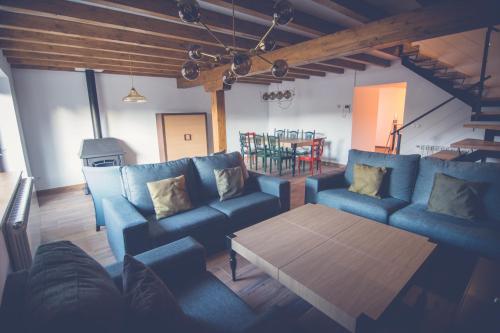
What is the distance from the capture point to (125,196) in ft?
8.87

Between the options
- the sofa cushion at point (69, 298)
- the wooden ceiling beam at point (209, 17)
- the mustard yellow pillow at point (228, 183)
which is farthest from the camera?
the mustard yellow pillow at point (228, 183)

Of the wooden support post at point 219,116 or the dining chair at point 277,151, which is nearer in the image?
the wooden support post at point 219,116

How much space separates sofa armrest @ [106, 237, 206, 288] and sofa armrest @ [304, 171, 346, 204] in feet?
6.34

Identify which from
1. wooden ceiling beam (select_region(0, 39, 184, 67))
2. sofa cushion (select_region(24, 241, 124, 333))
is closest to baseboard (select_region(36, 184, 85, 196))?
wooden ceiling beam (select_region(0, 39, 184, 67))

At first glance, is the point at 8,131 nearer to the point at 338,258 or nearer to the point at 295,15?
the point at 295,15

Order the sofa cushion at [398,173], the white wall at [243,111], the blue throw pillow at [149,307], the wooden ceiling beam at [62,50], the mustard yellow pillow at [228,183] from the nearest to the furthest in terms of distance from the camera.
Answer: the blue throw pillow at [149,307]
the sofa cushion at [398,173]
the mustard yellow pillow at [228,183]
the wooden ceiling beam at [62,50]
the white wall at [243,111]

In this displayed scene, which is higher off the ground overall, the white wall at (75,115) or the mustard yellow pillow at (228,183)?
the white wall at (75,115)

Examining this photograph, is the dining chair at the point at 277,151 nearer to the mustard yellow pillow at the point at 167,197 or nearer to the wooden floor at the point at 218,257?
the wooden floor at the point at 218,257

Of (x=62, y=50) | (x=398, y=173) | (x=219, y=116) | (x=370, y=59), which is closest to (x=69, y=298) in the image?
(x=398, y=173)

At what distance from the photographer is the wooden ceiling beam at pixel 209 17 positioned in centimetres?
225

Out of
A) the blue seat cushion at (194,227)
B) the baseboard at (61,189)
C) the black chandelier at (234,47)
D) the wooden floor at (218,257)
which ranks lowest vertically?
the wooden floor at (218,257)

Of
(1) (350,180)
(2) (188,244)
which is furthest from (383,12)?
(2) (188,244)

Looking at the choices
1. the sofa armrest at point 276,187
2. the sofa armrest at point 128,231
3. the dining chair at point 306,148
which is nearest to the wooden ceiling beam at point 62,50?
the sofa armrest at point 128,231

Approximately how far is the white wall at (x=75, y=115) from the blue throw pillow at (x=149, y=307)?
516cm
